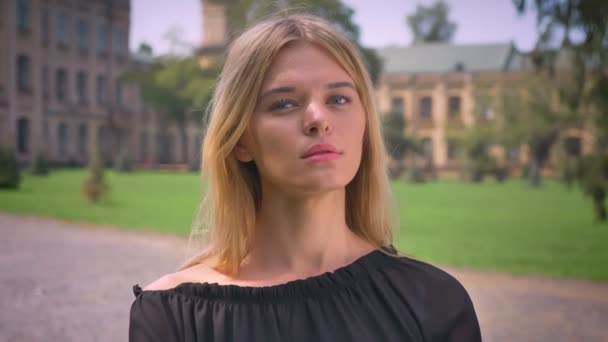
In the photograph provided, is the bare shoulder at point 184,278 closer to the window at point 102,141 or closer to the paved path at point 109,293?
the paved path at point 109,293

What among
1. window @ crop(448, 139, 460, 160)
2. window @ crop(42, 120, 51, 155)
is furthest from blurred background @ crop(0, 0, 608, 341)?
window @ crop(448, 139, 460, 160)

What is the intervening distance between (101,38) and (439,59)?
1069 centimetres

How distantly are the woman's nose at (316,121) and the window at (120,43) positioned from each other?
10070 mm

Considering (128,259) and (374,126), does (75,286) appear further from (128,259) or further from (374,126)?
(374,126)

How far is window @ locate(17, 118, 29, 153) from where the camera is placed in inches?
398

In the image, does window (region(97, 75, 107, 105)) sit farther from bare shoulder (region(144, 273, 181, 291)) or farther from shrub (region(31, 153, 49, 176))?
bare shoulder (region(144, 273, 181, 291))

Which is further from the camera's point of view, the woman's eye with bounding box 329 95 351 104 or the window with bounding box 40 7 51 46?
the window with bounding box 40 7 51 46

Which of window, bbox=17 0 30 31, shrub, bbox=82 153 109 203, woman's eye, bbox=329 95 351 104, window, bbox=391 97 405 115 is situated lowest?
shrub, bbox=82 153 109 203

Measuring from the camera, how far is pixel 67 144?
11305 mm

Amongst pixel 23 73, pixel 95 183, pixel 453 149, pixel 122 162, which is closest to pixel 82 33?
pixel 23 73

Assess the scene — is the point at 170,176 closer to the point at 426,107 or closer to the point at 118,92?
the point at 118,92

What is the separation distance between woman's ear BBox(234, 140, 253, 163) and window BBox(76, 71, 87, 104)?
1007cm

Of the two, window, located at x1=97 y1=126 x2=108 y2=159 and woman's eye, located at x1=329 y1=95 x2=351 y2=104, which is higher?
woman's eye, located at x1=329 y1=95 x2=351 y2=104

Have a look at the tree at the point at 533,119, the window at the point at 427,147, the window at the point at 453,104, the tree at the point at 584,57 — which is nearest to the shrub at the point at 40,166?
the tree at the point at 584,57
